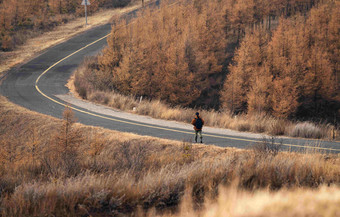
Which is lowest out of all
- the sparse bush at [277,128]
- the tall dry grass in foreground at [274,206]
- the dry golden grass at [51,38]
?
the sparse bush at [277,128]

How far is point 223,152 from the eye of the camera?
1118cm

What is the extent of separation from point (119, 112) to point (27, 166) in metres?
12.7

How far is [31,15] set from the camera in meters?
53.4

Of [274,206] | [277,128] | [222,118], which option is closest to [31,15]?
[222,118]

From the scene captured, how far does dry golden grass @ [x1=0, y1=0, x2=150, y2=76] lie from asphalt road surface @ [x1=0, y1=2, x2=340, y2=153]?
1.17m

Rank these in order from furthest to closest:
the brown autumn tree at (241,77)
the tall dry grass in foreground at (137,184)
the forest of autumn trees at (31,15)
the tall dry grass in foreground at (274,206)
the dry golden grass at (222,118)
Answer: the forest of autumn trees at (31,15) → the brown autumn tree at (241,77) → the dry golden grass at (222,118) → the tall dry grass in foreground at (137,184) → the tall dry grass in foreground at (274,206)

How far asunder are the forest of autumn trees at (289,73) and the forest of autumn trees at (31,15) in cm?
2881

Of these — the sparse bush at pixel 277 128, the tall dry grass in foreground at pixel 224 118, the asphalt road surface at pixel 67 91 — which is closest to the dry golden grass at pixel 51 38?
the asphalt road surface at pixel 67 91

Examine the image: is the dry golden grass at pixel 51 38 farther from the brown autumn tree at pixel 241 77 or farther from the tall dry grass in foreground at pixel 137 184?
the tall dry grass in foreground at pixel 137 184

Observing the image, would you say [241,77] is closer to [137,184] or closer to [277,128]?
[277,128]

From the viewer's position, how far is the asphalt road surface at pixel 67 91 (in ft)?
Answer: 42.0

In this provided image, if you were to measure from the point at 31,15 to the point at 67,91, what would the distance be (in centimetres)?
3379

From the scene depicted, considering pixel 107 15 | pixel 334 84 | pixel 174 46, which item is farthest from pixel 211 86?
pixel 107 15

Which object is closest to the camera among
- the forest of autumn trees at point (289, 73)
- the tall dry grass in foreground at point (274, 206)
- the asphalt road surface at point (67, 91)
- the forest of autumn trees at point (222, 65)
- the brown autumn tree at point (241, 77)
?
the tall dry grass in foreground at point (274, 206)
